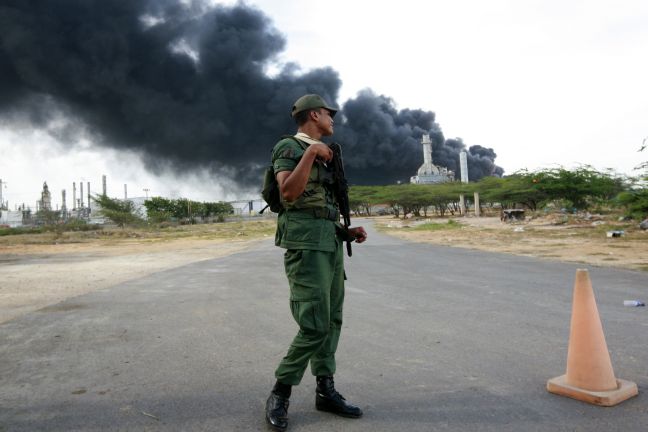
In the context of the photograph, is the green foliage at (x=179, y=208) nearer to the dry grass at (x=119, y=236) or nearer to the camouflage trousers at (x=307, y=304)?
the dry grass at (x=119, y=236)

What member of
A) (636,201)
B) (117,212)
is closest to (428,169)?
(117,212)

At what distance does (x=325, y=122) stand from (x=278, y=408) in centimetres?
153

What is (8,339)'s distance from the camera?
15.2ft

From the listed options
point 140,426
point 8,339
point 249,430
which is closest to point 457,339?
point 249,430

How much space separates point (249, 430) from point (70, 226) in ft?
160

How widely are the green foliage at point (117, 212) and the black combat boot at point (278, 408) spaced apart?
4953 cm

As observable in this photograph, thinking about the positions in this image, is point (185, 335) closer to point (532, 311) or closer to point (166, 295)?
point (166, 295)

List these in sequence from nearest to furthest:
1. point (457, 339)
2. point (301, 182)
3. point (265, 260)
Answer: point (301, 182) < point (457, 339) < point (265, 260)

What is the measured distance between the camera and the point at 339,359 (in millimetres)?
3705

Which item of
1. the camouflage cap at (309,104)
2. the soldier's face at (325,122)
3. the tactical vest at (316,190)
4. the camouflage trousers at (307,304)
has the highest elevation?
the camouflage cap at (309,104)

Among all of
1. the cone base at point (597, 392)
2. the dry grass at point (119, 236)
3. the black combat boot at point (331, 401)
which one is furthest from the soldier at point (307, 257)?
the dry grass at point (119, 236)

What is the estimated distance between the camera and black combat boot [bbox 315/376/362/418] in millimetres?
2631

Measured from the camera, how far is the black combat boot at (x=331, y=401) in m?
2.63

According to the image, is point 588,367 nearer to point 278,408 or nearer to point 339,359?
point 339,359
